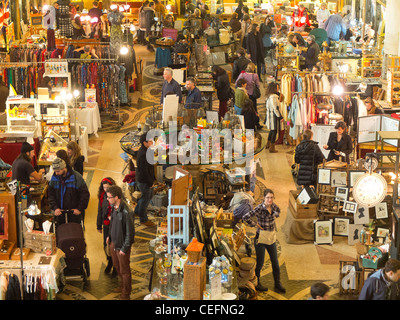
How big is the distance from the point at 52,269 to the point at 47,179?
112 inches

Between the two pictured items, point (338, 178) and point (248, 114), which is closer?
point (338, 178)

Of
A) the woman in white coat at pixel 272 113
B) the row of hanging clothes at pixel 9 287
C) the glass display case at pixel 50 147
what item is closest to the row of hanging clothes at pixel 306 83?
the woman in white coat at pixel 272 113

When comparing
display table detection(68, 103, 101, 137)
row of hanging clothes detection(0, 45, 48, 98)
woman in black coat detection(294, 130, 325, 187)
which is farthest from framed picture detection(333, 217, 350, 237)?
row of hanging clothes detection(0, 45, 48, 98)

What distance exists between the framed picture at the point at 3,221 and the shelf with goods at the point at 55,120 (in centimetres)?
408

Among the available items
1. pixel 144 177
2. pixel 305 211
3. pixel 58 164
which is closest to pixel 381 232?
pixel 305 211

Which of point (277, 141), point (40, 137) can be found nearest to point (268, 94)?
point (277, 141)

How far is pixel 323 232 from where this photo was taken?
30.3 ft

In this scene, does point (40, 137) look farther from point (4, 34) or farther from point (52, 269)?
point (4, 34)

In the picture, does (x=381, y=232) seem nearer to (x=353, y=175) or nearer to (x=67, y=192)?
(x=353, y=175)

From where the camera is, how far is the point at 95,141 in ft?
44.1

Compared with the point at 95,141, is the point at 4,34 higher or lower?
higher

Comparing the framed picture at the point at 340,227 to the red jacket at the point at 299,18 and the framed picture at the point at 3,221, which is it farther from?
the red jacket at the point at 299,18

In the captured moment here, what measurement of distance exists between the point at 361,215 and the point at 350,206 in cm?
23

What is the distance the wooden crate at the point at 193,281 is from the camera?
634 cm
